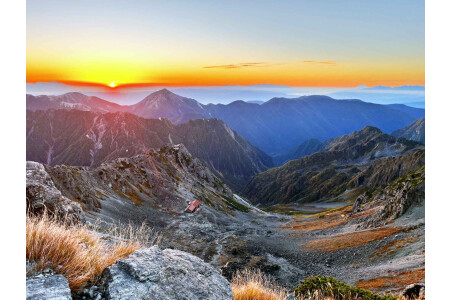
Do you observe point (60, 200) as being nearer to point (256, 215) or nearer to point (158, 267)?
point (158, 267)

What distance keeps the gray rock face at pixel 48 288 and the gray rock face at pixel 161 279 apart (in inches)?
23.4

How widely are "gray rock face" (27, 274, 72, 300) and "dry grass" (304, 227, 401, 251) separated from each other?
6123 centimetres

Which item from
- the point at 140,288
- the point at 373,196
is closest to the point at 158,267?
the point at 140,288

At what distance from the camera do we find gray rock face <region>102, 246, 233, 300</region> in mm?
4031

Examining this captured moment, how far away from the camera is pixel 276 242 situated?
6738cm

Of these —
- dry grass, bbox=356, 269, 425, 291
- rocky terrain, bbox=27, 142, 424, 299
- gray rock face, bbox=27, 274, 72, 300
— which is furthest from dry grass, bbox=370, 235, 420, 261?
gray rock face, bbox=27, 274, 72, 300

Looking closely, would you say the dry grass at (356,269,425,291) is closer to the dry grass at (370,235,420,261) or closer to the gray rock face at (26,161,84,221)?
the dry grass at (370,235,420,261)

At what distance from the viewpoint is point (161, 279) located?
4.45 meters

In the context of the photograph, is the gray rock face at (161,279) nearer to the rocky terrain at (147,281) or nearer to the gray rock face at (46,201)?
the rocky terrain at (147,281)

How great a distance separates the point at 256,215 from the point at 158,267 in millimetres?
121926

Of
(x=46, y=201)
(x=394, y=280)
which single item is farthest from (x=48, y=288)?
(x=394, y=280)

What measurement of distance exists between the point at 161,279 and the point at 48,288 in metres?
1.63

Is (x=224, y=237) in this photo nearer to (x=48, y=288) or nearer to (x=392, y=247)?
(x=392, y=247)
